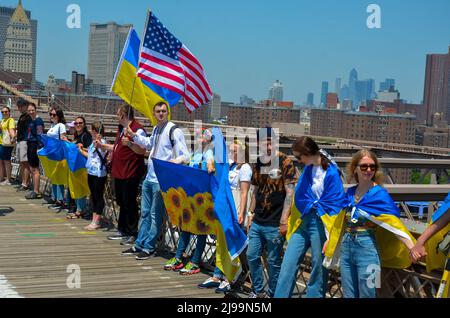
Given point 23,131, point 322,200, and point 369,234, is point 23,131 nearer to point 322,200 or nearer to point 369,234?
point 322,200

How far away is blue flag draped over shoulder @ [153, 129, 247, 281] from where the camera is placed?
7.07 metres

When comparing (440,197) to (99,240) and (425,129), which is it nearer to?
(99,240)

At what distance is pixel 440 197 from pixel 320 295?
65.8 inches

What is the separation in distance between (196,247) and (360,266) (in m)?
3.01

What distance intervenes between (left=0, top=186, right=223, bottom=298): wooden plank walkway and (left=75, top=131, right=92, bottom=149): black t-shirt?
1209mm

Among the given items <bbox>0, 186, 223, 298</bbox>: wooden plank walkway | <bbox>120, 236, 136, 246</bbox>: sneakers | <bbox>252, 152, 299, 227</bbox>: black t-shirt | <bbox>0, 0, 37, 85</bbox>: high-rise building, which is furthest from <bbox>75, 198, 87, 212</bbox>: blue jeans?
<bbox>0, 0, 37, 85</bbox>: high-rise building

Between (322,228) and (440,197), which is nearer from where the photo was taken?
(322,228)

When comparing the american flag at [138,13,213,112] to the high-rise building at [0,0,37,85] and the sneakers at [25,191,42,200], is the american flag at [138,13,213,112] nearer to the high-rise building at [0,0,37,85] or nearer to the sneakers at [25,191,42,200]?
the sneakers at [25,191,42,200]

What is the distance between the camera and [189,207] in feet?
26.2

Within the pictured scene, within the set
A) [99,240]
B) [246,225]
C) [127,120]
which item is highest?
[127,120]

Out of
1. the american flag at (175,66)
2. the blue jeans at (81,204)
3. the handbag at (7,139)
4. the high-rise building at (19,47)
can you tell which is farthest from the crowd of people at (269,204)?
the high-rise building at (19,47)

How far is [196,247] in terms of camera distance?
7.98m

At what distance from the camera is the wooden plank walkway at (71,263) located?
7.03 metres
